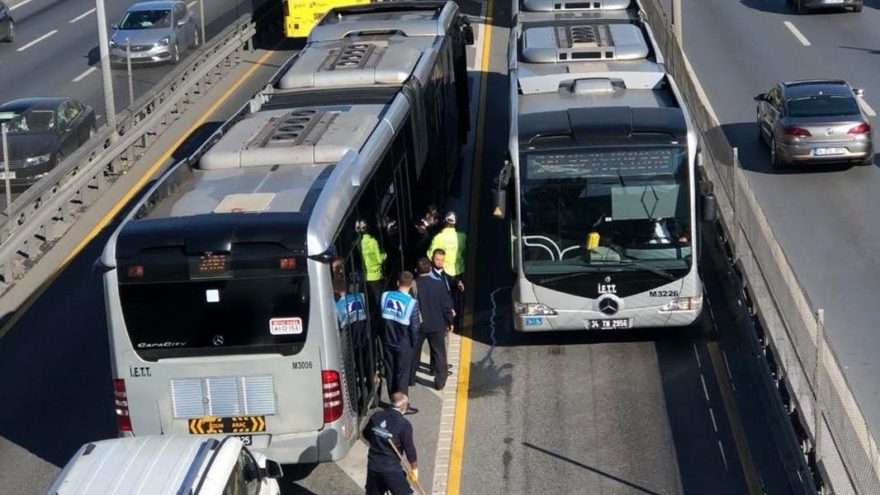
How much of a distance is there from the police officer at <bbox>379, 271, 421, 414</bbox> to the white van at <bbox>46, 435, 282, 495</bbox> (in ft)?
13.3

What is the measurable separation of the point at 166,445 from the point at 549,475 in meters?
4.66

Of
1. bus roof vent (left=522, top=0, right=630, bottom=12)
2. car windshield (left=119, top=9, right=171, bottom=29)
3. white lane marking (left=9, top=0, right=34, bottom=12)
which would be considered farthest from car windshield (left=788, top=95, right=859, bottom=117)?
white lane marking (left=9, top=0, right=34, bottom=12)

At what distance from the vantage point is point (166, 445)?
11.9 m

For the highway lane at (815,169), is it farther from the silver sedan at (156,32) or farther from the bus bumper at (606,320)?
the silver sedan at (156,32)

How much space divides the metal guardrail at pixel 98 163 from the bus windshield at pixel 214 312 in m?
8.31

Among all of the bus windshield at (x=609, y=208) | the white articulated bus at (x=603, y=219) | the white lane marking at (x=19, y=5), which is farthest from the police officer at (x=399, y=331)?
the white lane marking at (x=19, y=5)

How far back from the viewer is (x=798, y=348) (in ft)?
48.3

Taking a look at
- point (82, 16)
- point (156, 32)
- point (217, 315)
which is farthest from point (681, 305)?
point (82, 16)

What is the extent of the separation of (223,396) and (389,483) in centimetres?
187

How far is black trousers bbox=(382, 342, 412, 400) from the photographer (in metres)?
16.2

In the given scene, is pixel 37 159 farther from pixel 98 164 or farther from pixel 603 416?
pixel 603 416

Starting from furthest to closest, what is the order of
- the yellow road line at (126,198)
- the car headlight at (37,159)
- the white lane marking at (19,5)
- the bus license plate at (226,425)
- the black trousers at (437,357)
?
the white lane marking at (19,5), the car headlight at (37,159), the yellow road line at (126,198), the black trousers at (437,357), the bus license plate at (226,425)

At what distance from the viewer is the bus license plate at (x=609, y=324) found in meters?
17.8

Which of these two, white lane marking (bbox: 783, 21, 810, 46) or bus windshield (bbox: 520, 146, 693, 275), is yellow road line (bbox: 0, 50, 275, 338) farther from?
white lane marking (bbox: 783, 21, 810, 46)
